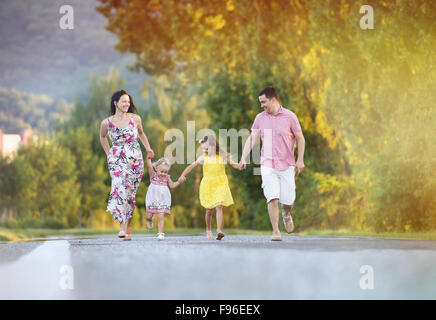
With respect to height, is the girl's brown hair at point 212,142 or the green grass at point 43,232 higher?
the girl's brown hair at point 212,142

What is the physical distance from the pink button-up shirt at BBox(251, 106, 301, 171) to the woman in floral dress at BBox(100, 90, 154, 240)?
Result: 183cm

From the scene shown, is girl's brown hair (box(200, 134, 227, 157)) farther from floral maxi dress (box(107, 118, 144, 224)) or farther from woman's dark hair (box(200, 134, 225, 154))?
floral maxi dress (box(107, 118, 144, 224))

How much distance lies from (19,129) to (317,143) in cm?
2527

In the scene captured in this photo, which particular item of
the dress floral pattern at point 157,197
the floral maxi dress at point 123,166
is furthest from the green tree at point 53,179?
the floral maxi dress at point 123,166

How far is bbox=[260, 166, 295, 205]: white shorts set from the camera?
36.6ft

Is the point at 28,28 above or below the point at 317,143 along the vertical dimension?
above

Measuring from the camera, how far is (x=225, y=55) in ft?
77.2

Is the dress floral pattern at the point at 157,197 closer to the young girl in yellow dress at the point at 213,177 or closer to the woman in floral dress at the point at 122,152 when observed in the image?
the young girl in yellow dress at the point at 213,177

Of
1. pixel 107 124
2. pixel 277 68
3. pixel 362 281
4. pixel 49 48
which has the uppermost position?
pixel 49 48

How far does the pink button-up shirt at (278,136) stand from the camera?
438 inches

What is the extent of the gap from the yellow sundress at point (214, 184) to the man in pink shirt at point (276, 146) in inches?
46.3

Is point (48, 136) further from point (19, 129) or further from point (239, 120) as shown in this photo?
point (239, 120)

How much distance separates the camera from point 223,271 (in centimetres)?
794

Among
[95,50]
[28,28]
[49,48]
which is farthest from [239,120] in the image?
[95,50]
